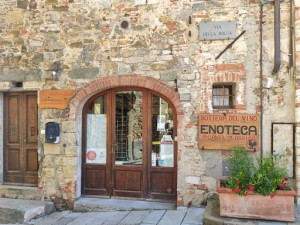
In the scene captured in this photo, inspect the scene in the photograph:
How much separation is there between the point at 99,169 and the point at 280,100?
3266 millimetres

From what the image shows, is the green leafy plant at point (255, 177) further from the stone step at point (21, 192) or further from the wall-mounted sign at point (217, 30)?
the stone step at point (21, 192)

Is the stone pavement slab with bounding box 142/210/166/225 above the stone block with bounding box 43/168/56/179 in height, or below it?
below

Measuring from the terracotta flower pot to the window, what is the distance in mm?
1435

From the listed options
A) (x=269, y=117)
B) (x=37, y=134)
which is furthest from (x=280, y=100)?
(x=37, y=134)

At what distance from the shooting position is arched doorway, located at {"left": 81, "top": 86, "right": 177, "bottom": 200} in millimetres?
5480

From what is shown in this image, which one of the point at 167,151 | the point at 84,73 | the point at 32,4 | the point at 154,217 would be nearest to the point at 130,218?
the point at 154,217

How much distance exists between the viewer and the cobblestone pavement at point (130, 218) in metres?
4.58

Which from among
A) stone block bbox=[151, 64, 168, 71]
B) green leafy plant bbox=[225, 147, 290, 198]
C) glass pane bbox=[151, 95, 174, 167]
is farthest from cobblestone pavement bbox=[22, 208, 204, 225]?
stone block bbox=[151, 64, 168, 71]

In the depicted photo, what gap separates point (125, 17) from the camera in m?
5.41

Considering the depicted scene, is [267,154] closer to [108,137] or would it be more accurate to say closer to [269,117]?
[269,117]

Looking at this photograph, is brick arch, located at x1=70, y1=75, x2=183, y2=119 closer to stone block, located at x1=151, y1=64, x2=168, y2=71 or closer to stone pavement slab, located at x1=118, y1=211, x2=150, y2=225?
stone block, located at x1=151, y1=64, x2=168, y2=71

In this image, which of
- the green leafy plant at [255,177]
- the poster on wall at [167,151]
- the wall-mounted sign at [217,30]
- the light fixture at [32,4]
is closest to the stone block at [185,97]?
the poster on wall at [167,151]

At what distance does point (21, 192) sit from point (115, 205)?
1841mm

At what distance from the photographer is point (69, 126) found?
5.57 metres
